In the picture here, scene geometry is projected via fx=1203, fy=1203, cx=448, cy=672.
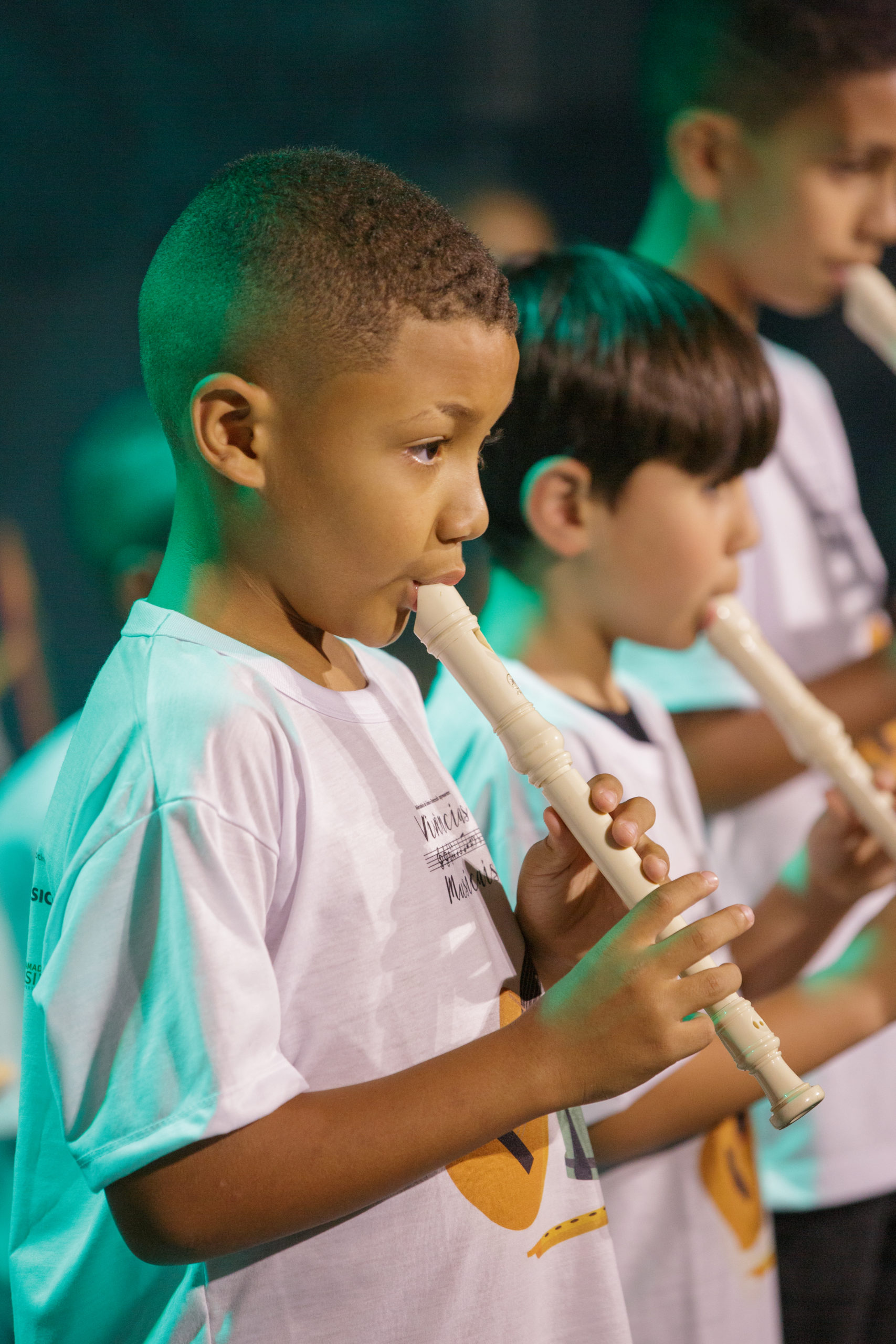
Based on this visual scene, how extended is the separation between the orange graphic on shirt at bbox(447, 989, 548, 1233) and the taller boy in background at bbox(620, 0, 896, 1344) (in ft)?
1.67

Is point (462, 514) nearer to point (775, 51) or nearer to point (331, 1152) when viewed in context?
point (331, 1152)

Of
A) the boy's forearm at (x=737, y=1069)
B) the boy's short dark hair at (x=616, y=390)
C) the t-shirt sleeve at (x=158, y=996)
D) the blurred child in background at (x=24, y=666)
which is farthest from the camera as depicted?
the blurred child in background at (x=24, y=666)

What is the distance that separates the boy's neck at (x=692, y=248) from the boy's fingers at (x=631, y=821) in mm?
659

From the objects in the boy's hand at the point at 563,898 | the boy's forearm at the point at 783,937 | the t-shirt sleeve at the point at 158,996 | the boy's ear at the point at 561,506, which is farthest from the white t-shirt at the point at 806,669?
the t-shirt sleeve at the point at 158,996

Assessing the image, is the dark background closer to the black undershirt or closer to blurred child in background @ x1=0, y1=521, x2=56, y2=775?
blurred child in background @ x1=0, y1=521, x2=56, y2=775

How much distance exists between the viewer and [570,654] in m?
0.80

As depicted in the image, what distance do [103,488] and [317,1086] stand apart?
1.77ft

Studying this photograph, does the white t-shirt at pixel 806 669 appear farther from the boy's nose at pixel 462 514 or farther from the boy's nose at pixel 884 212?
the boy's nose at pixel 462 514

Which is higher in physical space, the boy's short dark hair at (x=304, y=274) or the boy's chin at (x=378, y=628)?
the boy's short dark hair at (x=304, y=274)

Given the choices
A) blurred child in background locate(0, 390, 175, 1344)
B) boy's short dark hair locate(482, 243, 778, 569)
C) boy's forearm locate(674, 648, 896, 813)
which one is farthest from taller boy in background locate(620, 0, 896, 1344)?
blurred child in background locate(0, 390, 175, 1344)

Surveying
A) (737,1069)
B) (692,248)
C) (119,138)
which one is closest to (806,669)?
(692,248)

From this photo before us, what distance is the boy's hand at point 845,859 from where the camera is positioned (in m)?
0.84

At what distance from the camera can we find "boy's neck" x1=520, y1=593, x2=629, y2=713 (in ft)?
2.59

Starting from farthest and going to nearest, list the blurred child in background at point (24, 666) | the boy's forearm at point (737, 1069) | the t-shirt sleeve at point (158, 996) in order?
the blurred child in background at point (24, 666) → the boy's forearm at point (737, 1069) → the t-shirt sleeve at point (158, 996)
